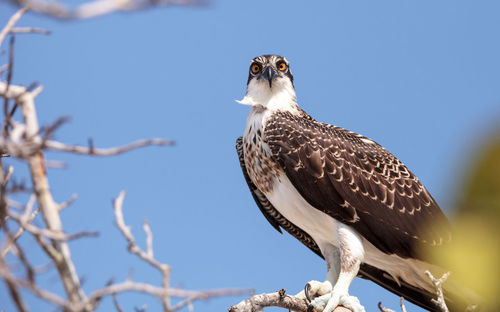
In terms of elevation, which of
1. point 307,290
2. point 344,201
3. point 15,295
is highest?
point 15,295

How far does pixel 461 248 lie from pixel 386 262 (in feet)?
20.4

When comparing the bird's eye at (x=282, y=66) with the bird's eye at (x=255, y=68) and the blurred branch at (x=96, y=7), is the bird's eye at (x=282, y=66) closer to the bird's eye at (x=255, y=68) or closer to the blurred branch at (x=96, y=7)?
the bird's eye at (x=255, y=68)

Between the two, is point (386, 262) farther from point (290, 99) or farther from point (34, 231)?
point (34, 231)

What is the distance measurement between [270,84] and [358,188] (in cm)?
183

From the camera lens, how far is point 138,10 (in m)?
1.88

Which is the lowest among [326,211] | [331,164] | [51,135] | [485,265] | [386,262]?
[386,262]

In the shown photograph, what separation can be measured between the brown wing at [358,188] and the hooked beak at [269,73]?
25.3 inches

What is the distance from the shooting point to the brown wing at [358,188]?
650cm

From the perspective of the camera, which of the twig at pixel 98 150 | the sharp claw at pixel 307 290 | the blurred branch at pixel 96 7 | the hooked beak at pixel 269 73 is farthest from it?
the hooked beak at pixel 269 73

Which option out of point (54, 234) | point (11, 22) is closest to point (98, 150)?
point (54, 234)

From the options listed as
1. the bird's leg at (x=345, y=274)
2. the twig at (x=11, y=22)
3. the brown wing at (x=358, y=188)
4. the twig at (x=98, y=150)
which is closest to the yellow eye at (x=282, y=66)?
the brown wing at (x=358, y=188)

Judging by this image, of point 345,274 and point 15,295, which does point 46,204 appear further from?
point 345,274

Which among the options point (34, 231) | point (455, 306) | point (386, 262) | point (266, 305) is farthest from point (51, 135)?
point (455, 306)

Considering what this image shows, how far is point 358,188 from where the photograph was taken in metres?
6.66
